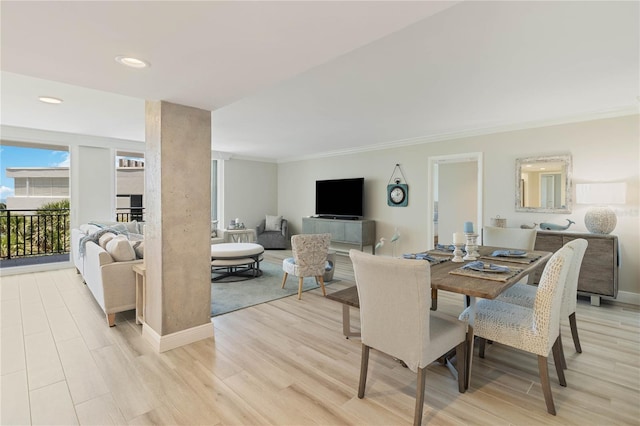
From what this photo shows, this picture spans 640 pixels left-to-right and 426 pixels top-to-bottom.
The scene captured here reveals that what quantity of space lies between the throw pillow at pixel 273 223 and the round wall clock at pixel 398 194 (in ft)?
10.0

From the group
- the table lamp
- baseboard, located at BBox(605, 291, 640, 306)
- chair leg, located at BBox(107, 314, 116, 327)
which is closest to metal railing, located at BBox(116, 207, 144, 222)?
chair leg, located at BBox(107, 314, 116, 327)

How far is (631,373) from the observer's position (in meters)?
2.24

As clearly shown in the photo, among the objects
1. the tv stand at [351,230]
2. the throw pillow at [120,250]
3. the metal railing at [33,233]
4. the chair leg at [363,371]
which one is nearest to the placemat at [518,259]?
the chair leg at [363,371]

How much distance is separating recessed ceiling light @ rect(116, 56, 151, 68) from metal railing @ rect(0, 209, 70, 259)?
19.1ft

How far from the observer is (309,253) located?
3.98 metres

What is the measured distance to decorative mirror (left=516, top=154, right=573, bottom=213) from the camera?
4230 mm

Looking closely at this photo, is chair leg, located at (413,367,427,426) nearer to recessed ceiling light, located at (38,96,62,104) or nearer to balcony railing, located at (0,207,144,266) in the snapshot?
recessed ceiling light, located at (38,96,62,104)

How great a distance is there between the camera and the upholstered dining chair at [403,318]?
163cm

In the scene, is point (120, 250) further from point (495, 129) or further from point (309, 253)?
point (495, 129)

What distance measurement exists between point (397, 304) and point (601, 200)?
3.64 m

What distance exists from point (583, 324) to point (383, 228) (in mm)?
3606

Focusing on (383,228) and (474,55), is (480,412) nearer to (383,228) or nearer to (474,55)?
(474,55)

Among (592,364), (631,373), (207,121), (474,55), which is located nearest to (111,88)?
(207,121)

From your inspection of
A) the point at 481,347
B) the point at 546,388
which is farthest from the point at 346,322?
the point at 546,388
